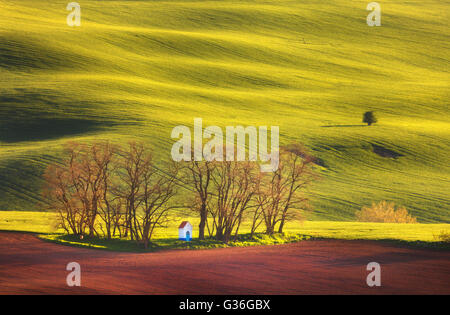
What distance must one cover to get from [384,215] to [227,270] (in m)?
29.2

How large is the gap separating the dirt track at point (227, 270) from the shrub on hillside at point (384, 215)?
19.9m

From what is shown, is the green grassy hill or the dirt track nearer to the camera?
the dirt track

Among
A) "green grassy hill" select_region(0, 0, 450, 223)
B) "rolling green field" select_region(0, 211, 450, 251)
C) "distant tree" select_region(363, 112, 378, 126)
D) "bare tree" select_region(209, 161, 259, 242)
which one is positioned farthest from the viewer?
"distant tree" select_region(363, 112, 378, 126)

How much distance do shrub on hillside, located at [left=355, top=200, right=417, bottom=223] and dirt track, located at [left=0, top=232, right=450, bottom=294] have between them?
19934mm

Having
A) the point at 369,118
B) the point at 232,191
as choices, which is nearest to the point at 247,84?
the point at 369,118

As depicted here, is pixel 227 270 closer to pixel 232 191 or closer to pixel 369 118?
pixel 232 191

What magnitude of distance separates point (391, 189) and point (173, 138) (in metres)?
20.2

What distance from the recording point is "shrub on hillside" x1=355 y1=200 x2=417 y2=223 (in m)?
52.5

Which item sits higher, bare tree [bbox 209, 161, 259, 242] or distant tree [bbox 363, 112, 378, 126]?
distant tree [bbox 363, 112, 378, 126]

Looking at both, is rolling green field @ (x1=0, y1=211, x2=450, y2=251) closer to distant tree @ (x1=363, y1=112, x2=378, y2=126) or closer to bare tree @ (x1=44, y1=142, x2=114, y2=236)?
bare tree @ (x1=44, y1=142, x2=114, y2=236)

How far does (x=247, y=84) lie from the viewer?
93188 mm

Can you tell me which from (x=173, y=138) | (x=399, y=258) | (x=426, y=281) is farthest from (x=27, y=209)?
(x=426, y=281)

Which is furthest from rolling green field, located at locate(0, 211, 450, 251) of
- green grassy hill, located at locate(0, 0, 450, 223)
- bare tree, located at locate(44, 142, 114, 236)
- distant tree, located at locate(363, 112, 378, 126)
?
distant tree, located at locate(363, 112, 378, 126)
